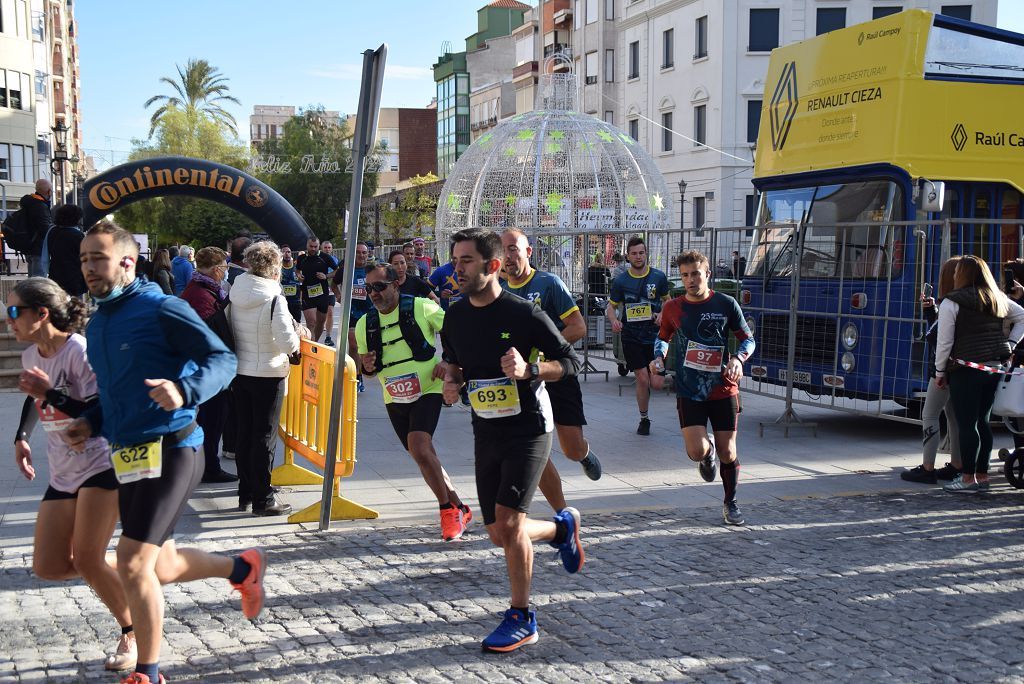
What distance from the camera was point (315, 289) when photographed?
672 inches

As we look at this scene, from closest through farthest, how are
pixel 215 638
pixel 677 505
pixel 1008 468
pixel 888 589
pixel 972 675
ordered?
pixel 972 675
pixel 215 638
pixel 888 589
pixel 677 505
pixel 1008 468

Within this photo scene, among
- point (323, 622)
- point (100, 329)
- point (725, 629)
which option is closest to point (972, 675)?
point (725, 629)

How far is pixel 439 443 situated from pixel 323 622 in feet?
16.7

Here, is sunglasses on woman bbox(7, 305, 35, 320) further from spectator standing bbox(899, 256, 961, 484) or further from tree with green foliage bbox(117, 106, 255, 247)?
tree with green foliage bbox(117, 106, 255, 247)

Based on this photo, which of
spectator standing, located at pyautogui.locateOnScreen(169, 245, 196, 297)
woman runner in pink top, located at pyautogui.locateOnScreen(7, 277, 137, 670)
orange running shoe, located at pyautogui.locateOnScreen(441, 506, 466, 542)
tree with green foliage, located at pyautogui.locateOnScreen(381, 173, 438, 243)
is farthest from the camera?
tree with green foliage, located at pyautogui.locateOnScreen(381, 173, 438, 243)

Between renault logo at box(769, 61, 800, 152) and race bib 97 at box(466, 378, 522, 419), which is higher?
renault logo at box(769, 61, 800, 152)

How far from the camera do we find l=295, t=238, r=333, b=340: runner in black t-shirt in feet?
56.1

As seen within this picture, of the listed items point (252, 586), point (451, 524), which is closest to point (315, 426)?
point (451, 524)

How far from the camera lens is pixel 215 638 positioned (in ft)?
16.3

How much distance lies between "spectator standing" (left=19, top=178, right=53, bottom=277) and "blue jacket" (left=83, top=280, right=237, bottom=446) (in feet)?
32.9

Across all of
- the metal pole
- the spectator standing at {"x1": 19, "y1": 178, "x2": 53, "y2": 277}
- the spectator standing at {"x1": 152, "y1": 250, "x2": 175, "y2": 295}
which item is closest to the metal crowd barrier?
the metal pole

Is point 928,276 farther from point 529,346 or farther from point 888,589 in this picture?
point 529,346

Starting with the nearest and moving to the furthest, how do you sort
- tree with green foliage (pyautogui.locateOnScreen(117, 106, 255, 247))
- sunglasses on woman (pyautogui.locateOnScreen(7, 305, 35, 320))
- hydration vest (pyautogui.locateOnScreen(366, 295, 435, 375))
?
sunglasses on woman (pyautogui.locateOnScreen(7, 305, 35, 320)) → hydration vest (pyautogui.locateOnScreen(366, 295, 435, 375)) → tree with green foliage (pyautogui.locateOnScreen(117, 106, 255, 247))

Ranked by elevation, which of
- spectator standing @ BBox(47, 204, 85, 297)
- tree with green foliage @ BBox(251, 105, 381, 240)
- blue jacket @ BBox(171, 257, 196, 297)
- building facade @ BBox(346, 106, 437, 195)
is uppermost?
building facade @ BBox(346, 106, 437, 195)
